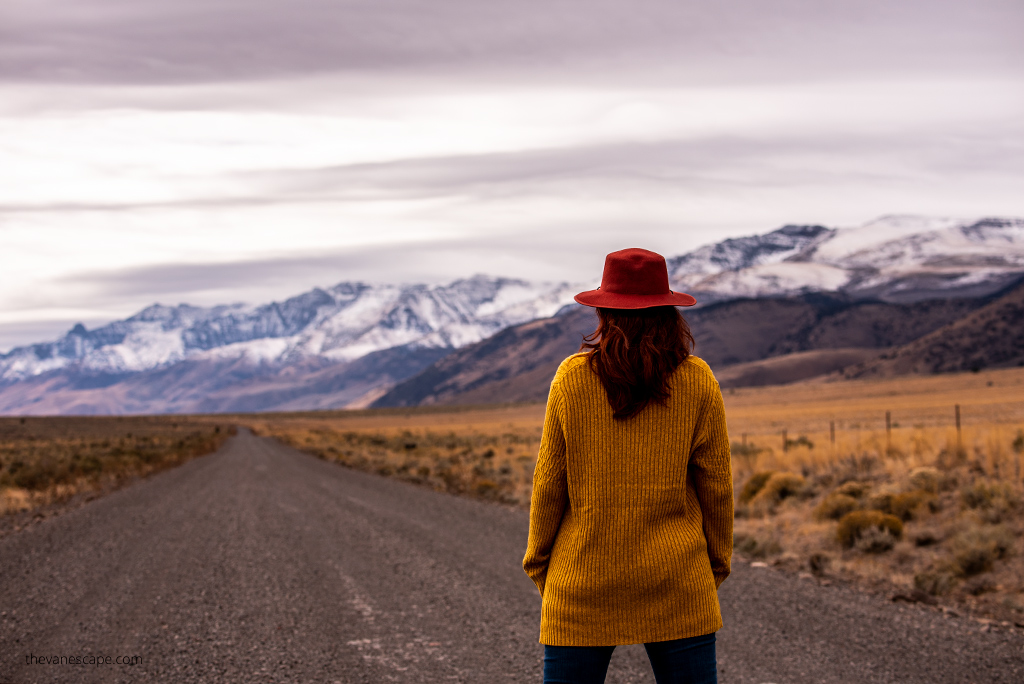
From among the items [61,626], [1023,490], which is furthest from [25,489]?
[1023,490]

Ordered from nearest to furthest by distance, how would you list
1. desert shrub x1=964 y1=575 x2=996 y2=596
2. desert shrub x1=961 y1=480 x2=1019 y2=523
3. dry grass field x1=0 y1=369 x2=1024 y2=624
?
1. desert shrub x1=964 y1=575 x2=996 y2=596
2. dry grass field x1=0 y1=369 x2=1024 y2=624
3. desert shrub x1=961 y1=480 x2=1019 y2=523

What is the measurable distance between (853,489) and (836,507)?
973 millimetres

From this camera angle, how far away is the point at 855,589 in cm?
874

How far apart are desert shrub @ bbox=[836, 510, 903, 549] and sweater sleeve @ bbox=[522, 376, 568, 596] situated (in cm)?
885

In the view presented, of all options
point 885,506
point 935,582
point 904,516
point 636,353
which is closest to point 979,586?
point 935,582

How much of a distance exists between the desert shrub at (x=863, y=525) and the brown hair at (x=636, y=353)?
8.91 metres

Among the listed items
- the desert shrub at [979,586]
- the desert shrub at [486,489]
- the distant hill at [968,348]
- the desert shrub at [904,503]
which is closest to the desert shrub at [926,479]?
the desert shrub at [904,503]

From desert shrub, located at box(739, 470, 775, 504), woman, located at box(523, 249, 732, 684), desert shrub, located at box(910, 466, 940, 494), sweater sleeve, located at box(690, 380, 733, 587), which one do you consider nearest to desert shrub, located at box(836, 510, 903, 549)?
desert shrub, located at box(910, 466, 940, 494)

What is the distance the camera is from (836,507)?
12.3m

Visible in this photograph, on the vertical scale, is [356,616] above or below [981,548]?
above

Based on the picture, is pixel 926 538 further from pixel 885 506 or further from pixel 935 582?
pixel 935 582

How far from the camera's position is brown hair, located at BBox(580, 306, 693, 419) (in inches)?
108

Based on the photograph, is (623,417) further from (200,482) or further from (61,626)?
(200,482)

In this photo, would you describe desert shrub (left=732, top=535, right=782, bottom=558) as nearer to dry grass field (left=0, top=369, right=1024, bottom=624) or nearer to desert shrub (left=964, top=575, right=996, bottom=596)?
dry grass field (left=0, top=369, right=1024, bottom=624)
